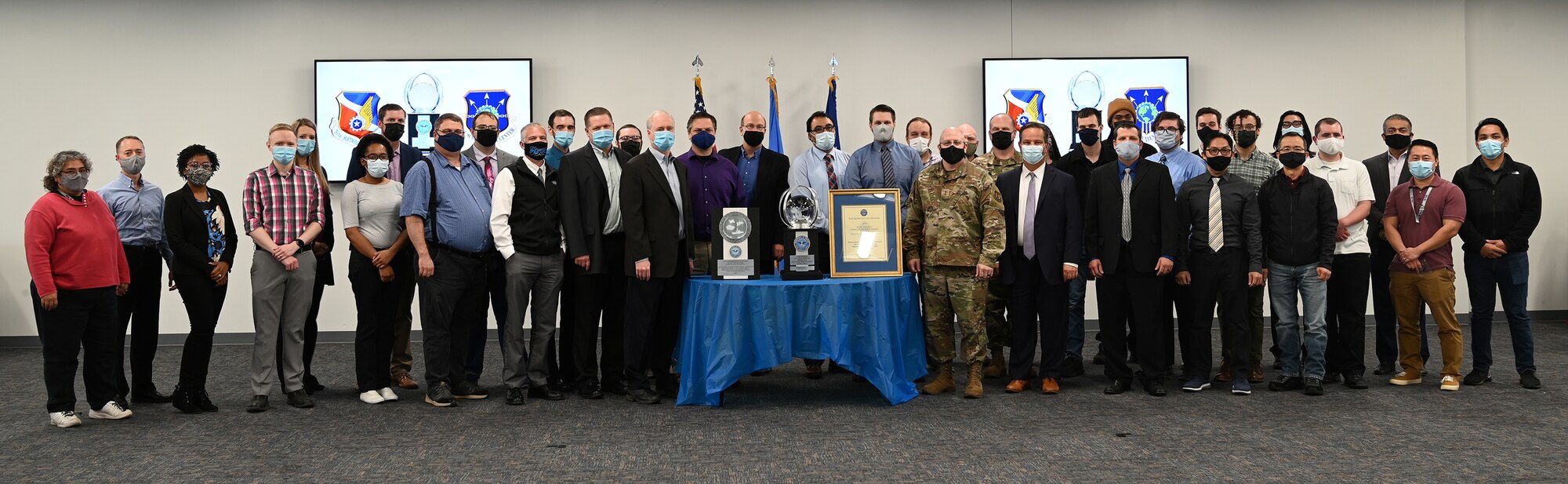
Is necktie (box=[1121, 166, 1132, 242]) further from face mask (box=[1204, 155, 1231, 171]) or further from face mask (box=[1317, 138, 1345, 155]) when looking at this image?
face mask (box=[1317, 138, 1345, 155])

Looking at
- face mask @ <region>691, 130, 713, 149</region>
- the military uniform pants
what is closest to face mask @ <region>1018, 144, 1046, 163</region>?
the military uniform pants

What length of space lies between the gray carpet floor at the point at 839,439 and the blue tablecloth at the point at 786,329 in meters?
0.17

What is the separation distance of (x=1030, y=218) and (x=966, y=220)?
0.40 metres

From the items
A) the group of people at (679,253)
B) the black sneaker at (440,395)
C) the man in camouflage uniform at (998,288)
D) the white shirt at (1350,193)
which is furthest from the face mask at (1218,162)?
the black sneaker at (440,395)

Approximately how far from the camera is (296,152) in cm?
523

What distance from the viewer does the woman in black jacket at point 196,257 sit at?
186 inches

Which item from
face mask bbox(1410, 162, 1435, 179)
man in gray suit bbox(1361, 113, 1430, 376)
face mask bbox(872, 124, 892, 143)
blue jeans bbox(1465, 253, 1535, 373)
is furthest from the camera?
face mask bbox(872, 124, 892, 143)

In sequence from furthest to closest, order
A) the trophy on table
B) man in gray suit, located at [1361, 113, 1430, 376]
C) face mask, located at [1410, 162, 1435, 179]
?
man in gray suit, located at [1361, 113, 1430, 376], face mask, located at [1410, 162, 1435, 179], the trophy on table

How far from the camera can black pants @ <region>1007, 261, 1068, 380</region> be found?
5191 millimetres

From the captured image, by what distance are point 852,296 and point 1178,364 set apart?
99.4 inches

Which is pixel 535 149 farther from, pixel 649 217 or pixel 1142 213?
pixel 1142 213

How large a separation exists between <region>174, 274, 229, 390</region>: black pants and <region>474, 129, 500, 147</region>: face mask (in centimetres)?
134

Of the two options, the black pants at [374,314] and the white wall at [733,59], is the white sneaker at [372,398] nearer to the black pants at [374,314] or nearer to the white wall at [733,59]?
the black pants at [374,314]

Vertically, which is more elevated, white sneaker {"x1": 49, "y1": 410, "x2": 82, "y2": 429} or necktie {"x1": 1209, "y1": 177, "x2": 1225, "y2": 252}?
necktie {"x1": 1209, "y1": 177, "x2": 1225, "y2": 252}
